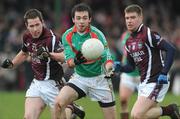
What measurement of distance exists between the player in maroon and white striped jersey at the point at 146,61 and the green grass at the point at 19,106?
14.4ft

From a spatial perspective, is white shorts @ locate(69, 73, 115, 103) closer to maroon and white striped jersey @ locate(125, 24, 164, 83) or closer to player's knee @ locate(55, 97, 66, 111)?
player's knee @ locate(55, 97, 66, 111)

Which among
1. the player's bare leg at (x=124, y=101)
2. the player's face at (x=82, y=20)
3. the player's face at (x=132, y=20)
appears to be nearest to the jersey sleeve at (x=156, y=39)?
the player's face at (x=132, y=20)

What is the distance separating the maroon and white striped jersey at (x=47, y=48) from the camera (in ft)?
40.5

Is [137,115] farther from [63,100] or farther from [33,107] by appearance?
[33,107]

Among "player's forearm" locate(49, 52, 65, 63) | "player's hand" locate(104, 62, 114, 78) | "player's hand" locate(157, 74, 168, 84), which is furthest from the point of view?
"player's forearm" locate(49, 52, 65, 63)

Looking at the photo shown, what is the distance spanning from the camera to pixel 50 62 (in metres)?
12.5

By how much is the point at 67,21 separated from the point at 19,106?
5290mm

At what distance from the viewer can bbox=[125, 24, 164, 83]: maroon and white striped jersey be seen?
1214 cm

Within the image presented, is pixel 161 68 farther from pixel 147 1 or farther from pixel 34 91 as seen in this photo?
pixel 147 1

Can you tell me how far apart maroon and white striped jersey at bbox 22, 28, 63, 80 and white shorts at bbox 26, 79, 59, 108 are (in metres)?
0.10

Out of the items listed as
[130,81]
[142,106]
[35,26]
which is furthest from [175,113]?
[130,81]

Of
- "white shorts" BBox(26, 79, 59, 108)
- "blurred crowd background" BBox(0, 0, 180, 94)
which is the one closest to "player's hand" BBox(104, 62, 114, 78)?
"white shorts" BBox(26, 79, 59, 108)

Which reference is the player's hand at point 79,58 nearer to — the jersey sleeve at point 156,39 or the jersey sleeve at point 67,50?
the jersey sleeve at point 67,50

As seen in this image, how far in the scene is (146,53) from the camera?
12195mm
